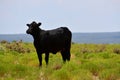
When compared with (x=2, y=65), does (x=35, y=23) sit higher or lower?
higher

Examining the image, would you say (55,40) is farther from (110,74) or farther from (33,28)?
(110,74)

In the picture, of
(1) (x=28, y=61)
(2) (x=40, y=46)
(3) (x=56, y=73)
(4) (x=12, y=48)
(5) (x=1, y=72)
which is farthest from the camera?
(4) (x=12, y=48)

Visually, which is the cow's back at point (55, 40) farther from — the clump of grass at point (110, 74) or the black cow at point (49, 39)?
the clump of grass at point (110, 74)

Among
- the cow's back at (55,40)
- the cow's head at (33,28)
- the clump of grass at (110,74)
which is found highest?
the cow's head at (33,28)

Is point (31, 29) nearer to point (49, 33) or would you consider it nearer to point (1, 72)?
point (49, 33)

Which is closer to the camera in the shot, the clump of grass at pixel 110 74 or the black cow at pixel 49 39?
the clump of grass at pixel 110 74

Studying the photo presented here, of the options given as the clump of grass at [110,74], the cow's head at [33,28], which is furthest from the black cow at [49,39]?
the clump of grass at [110,74]

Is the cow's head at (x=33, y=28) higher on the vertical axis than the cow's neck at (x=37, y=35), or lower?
higher

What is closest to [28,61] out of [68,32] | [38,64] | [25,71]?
[38,64]

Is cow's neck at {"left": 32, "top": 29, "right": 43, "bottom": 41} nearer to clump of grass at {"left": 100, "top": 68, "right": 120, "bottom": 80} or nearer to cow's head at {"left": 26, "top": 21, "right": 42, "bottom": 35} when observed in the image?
cow's head at {"left": 26, "top": 21, "right": 42, "bottom": 35}

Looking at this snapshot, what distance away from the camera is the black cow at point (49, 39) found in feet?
66.7

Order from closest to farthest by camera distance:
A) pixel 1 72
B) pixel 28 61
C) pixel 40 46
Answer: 1. pixel 1 72
2. pixel 40 46
3. pixel 28 61

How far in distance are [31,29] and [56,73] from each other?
5827 mm

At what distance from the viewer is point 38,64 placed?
68.3 feet
